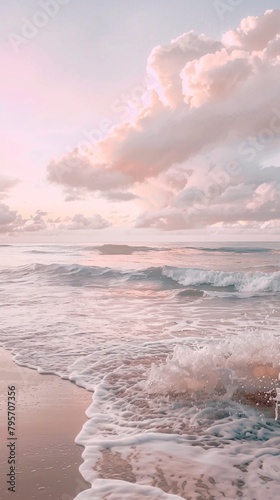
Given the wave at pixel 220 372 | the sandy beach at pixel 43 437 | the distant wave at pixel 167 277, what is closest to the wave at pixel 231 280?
the distant wave at pixel 167 277

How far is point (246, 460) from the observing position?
464cm

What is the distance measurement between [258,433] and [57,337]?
6.25m

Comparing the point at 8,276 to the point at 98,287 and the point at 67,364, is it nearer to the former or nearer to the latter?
the point at 98,287

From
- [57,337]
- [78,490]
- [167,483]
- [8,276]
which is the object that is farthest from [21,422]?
[8,276]

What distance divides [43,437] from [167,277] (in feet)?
85.3

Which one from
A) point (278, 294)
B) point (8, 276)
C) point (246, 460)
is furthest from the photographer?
point (8, 276)

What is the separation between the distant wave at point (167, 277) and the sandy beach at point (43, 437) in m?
17.7

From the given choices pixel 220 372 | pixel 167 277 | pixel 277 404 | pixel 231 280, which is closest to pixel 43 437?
pixel 220 372

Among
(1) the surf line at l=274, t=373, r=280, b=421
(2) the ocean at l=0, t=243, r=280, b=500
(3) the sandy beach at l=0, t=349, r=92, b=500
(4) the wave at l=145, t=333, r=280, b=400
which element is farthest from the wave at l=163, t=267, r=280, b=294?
(3) the sandy beach at l=0, t=349, r=92, b=500

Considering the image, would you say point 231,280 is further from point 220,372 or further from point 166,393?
point 166,393

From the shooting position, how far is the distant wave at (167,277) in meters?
25.6

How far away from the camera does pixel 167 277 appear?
101 ft

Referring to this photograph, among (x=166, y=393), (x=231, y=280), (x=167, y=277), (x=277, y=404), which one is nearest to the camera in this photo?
(x=277, y=404)

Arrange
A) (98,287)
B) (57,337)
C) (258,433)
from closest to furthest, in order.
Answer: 1. (258,433)
2. (57,337)
3. (98,287)
